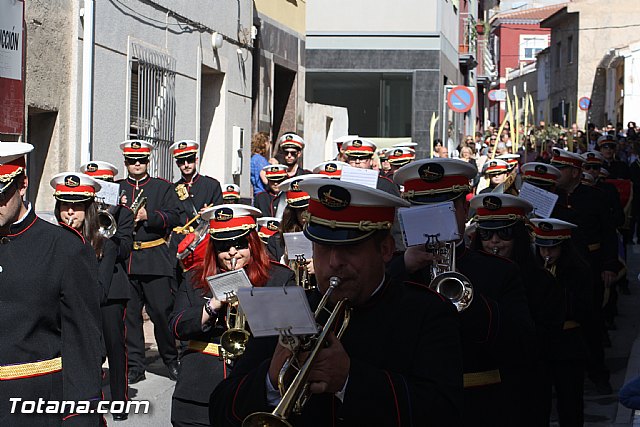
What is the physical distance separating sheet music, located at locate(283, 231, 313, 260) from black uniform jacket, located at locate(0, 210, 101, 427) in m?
2.54

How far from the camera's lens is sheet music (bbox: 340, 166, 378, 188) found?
7.94m

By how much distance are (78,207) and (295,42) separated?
15253 mm

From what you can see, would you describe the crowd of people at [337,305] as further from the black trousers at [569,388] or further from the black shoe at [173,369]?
the black shoe at [173,369]

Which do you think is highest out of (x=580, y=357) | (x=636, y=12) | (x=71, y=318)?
(x=636, y=12)

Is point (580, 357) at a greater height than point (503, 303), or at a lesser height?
lesser

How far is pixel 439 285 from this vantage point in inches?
192

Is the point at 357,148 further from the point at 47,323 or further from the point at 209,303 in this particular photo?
the point at 47,323

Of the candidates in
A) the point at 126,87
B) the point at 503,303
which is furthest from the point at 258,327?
the point at 126,87

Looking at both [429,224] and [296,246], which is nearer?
[429,224]

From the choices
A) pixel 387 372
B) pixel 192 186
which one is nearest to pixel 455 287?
pixel 387 372

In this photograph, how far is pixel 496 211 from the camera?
22.0 ft

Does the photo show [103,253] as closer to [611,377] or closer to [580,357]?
[580,357]

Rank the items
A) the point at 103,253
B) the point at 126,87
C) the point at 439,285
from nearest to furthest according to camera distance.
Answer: the point at 439,285
the point at 103,253
the point at 126,87

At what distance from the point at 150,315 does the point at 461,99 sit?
1572 cm
